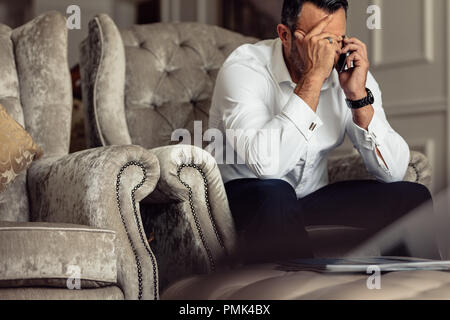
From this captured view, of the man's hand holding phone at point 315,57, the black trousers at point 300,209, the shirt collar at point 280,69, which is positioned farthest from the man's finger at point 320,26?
the black trousers at point 300,209

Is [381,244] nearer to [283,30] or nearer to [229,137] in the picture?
[229,137]

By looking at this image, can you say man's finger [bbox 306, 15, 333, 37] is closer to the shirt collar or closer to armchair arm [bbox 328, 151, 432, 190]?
the shirt collar

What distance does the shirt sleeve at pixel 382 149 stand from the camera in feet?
5.41

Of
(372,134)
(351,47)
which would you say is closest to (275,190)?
(372,134)

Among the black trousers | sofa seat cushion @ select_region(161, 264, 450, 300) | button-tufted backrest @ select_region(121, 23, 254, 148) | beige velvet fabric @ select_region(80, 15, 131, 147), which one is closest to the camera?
sofa seat cushion @ select_region(161, 264, 450, 300)

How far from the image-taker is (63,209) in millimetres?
1384

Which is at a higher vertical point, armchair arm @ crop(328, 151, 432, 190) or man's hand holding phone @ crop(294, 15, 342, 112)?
man's hand holding phone @ crop(294, 15, 342, 112)

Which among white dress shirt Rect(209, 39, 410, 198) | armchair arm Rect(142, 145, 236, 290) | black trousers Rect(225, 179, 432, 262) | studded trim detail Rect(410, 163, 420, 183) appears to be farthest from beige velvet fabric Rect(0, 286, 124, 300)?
studded trim detail Rect(410, 163, 420, 183)

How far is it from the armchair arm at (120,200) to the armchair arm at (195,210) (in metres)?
0.05

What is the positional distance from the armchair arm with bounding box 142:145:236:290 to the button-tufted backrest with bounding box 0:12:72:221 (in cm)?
50

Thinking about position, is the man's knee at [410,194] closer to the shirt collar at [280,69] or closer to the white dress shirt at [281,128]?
the white dress shirt at [281,128]

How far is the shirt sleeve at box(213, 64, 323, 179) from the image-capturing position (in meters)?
1.52
